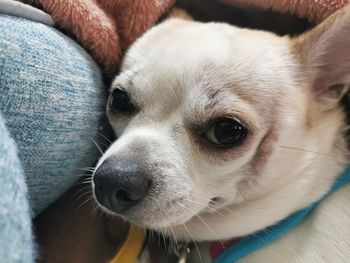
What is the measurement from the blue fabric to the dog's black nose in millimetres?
314

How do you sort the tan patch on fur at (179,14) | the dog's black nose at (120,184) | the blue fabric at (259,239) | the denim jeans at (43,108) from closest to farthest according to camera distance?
the denim jeans at (43,108) → the dog's black nose at (120,184) → the blue fabric at (259,239) → the tan patch on fur at (179,14)

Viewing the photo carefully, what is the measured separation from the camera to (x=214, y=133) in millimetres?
972

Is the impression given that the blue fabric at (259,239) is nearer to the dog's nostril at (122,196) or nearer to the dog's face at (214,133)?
the dog's face at (214,133)

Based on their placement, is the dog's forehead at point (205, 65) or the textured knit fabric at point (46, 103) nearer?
the textured knit fabric at point (46, 103)

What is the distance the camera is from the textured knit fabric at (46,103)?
80cm

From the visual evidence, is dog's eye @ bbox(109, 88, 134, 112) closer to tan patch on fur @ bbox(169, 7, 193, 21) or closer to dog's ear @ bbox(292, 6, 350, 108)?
tan patch on fur @ bbox(169, 7, 193, 21)

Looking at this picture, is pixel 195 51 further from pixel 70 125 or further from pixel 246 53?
pixel 70 125

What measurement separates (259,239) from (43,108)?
613 millimetres

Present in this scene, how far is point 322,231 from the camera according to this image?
1.10 meters

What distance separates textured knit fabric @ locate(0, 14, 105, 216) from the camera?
799 mm

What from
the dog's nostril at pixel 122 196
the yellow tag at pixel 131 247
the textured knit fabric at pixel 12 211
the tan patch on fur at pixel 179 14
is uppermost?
the tan patch on fur at pixel 179 14

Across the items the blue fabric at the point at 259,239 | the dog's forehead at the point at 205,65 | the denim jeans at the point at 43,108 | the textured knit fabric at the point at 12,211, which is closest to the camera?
the textured knit fabric at the point at 12,211

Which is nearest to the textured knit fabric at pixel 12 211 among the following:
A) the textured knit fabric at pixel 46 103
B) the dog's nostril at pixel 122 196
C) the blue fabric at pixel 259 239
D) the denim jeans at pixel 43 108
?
the denim jeans at pixel 43 108

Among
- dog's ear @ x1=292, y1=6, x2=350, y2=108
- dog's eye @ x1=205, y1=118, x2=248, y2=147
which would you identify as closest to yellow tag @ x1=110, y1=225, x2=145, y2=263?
dog's eye @ x1=205, y1=118, x2=248, y2=147
